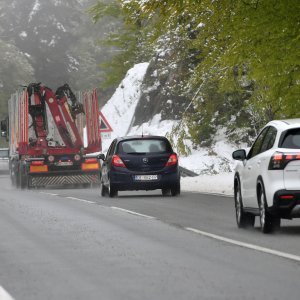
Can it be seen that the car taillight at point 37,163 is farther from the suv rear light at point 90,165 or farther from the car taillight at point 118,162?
the car taillight at point 118,162

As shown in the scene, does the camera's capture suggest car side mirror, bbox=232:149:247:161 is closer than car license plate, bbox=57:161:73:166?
Yes

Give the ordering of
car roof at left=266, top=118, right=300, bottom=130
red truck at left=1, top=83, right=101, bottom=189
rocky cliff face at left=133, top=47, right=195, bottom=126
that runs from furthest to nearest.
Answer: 1. rocky cliff face at left=133, top=47, right=195, bottom=126
2. red truck at left=1, top=83, right=101, bottom=189
3. car roof at left=266, top=118, right=300, bottom=130

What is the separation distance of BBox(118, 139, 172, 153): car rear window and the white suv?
1262cm

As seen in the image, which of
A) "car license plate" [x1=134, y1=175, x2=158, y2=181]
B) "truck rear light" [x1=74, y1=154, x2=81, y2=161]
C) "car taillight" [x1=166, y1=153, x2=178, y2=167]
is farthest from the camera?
"truck rear light" [x1=74, y1=154, x2=81, y2=161]

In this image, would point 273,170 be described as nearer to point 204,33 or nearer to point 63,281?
point 63,281

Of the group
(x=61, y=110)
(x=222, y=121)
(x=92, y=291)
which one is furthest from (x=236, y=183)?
(x=222, y=121)

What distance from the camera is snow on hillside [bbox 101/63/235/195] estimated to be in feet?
110

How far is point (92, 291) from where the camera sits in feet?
29.2

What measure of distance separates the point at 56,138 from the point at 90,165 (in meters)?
1.58

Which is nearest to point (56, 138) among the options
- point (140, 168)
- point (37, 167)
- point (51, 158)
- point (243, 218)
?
point (51, 158)

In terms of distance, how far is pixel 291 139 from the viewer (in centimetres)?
1493

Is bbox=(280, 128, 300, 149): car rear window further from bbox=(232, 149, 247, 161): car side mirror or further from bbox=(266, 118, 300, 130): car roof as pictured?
bbox=(232, 149, 247, 161): car side mirror

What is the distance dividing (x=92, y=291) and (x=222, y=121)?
37547 mm

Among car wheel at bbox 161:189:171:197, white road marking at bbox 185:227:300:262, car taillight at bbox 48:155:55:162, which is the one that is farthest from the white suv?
car taillight at bbox 48:155:55:162
